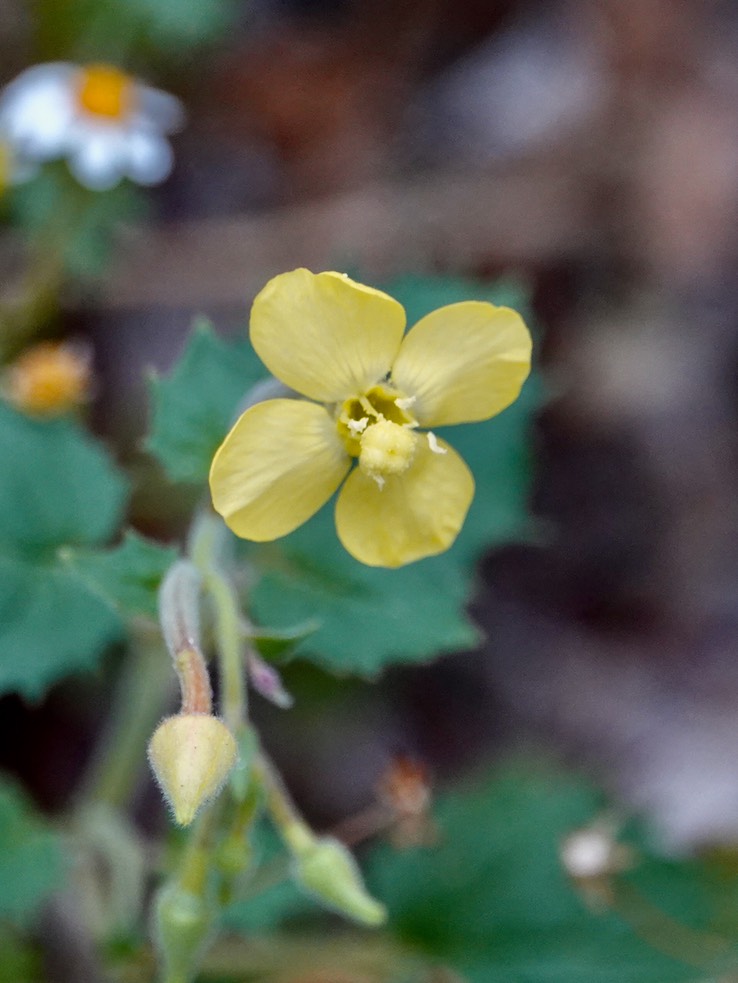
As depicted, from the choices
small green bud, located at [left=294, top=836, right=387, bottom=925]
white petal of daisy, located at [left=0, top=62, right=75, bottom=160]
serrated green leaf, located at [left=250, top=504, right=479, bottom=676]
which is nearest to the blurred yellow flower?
serrated green leaf, located at [left=250, top=504, right=479, bottom=676]

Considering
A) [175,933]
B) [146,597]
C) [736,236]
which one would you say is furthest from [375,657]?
[736,236]

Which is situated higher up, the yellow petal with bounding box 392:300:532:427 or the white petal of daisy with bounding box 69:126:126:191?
the white petal of daisy with bounding box 69:126:126:191

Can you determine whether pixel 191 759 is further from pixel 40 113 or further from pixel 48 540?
pixel 40 113

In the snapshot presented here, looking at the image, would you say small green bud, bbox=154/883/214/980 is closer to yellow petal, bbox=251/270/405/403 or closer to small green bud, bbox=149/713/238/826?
small green bud, bbox=149/713/238/826

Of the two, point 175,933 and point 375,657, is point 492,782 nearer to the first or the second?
point 375,657

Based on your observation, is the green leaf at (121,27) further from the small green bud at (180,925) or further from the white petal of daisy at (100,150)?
the small green bud at (180,925)

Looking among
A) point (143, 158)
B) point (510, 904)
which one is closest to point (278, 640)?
point (510, 904)

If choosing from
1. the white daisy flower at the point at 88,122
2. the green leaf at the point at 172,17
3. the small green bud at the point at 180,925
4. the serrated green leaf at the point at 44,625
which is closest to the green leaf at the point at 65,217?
the white daisy flower at the point at 88,122
